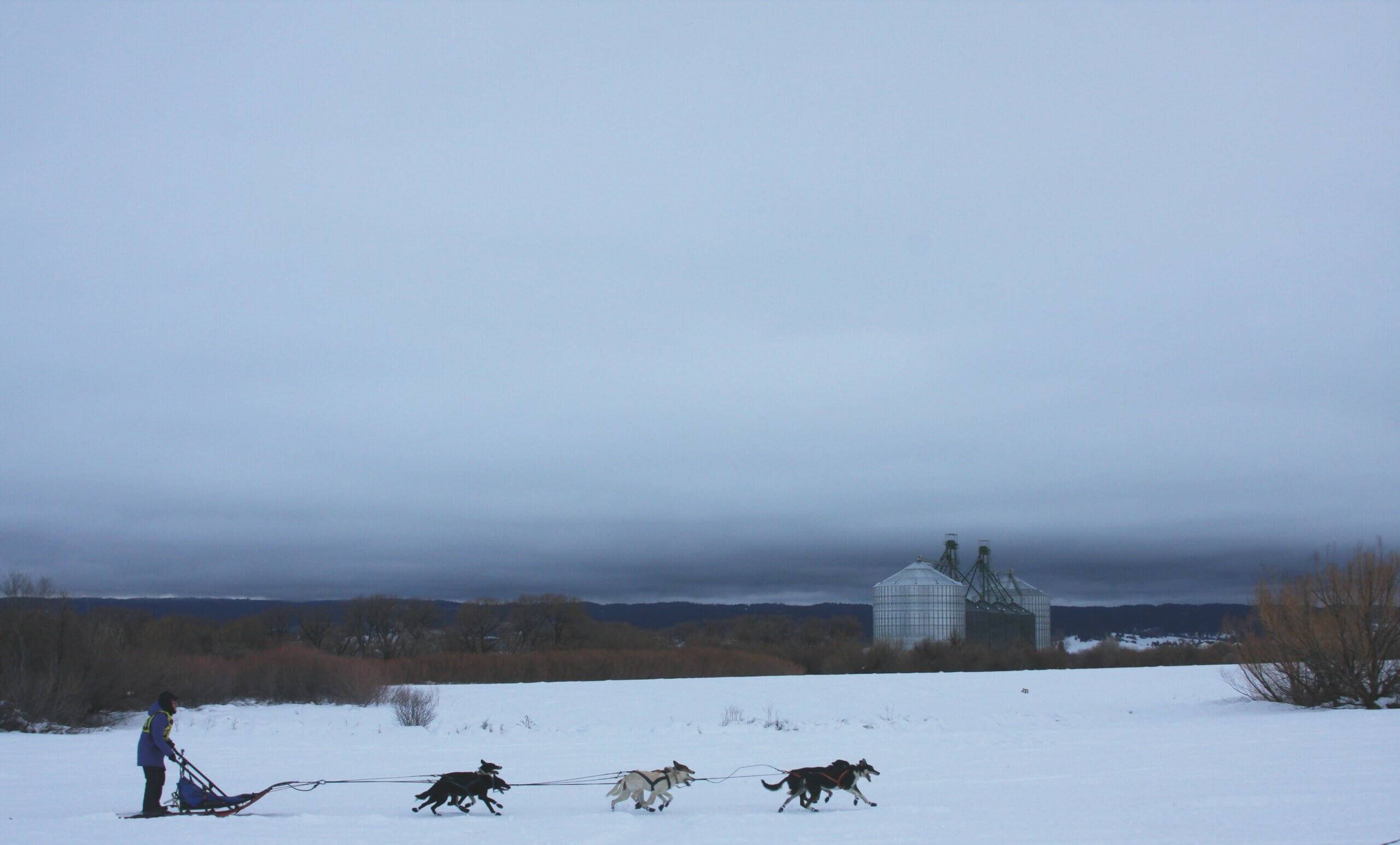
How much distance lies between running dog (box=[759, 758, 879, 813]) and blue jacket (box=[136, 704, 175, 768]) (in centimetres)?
801

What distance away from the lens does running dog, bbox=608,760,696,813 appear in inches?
536

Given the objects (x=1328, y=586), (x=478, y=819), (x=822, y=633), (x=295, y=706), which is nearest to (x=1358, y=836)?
(x=478, y=819)

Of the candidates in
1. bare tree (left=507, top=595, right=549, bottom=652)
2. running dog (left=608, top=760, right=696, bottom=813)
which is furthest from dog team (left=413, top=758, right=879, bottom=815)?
bare tree (left=507, top=595, right=549, bottom=652)

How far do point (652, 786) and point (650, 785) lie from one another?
4cm

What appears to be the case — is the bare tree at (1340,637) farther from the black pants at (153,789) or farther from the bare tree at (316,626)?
the bare tree at (316,626)

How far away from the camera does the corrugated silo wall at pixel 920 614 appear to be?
3024 inches

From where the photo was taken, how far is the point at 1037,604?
3297 inches

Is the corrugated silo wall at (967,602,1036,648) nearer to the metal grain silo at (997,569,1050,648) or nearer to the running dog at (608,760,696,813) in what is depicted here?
the metal grain silo at (997,569,1050,648)

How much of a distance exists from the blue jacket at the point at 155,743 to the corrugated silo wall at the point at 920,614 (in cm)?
6687

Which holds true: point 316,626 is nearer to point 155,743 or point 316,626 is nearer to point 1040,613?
point 1040,613

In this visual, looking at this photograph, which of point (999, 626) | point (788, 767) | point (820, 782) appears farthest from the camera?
point (999, 626)

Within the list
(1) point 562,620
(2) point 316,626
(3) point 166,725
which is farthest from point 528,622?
(3) point 166,725

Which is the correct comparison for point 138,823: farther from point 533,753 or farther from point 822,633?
point 822,633

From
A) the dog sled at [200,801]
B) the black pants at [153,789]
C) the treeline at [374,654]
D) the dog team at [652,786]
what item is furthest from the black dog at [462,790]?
the treeline at [374,654]
